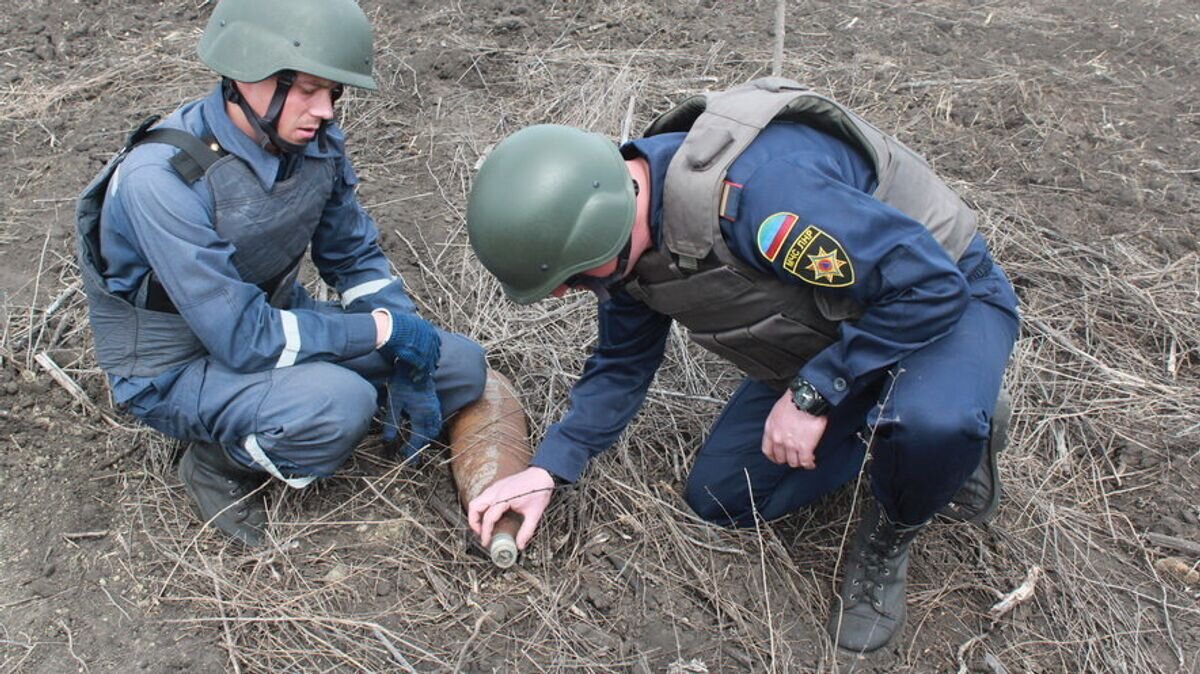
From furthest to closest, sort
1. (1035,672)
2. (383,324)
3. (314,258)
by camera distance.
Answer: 1. (314,258)
2. (383,324)
3. (1035,672)

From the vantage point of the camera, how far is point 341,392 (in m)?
2.74

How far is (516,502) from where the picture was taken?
104 inches

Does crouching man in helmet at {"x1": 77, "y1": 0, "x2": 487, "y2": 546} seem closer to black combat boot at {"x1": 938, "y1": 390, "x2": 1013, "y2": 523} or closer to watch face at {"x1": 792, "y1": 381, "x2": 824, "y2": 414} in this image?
watch face at {"x1": 792, "y1": 381, "x2": 824, "y2": 414}

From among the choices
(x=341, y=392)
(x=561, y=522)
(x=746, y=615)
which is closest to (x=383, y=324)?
(x=341, y=392)

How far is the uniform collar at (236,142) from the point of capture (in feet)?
8.48

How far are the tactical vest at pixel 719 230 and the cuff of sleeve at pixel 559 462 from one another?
19.1 inches

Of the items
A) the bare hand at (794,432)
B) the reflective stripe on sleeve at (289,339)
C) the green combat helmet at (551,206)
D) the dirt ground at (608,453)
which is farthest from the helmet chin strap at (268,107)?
the bare hand at (794,432)

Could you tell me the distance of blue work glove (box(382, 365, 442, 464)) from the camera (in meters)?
2.88

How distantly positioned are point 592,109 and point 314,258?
5.64 ft

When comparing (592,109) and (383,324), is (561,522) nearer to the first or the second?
(383,324)

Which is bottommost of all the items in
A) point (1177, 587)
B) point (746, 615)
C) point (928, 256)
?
point (1177, 587)

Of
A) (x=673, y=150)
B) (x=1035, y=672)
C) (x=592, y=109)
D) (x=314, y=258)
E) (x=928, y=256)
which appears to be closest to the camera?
(x=928, y=256)

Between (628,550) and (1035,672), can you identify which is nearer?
(1035,672)

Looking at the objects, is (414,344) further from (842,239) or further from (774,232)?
(842,239)
